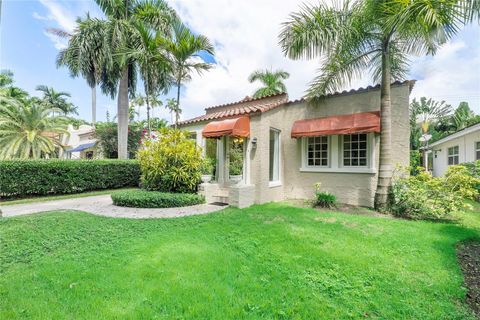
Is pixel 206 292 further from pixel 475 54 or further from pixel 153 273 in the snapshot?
pixel 475 54

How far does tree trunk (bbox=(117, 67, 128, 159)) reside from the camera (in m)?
21.8

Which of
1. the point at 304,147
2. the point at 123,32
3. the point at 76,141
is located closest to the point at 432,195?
the point at 304,147

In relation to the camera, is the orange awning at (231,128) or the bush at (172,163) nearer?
the orange awning at (231,128)

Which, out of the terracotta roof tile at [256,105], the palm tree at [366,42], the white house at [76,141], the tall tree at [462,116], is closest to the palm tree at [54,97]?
the white house at [76,141]

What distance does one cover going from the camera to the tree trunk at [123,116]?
71.5 feet

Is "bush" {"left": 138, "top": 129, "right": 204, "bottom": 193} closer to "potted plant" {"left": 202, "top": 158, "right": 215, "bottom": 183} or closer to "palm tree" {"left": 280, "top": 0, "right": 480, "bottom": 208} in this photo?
"potted plant" {"left": 202, "top": 158, "right": 215, "bottom": 183}

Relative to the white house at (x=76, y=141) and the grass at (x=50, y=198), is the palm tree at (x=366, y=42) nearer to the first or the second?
the grass at (x=50, y=198)

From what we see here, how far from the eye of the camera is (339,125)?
37.0 feet

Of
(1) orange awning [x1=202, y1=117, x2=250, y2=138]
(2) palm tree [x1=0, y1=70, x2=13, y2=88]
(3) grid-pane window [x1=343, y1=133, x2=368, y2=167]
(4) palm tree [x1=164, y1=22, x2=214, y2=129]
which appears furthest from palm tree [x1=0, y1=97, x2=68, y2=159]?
(3) grid-pane window [x1=343, y1=133, x2=368, y2=167]

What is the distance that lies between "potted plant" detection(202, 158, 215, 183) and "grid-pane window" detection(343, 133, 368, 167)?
7605 millimetres

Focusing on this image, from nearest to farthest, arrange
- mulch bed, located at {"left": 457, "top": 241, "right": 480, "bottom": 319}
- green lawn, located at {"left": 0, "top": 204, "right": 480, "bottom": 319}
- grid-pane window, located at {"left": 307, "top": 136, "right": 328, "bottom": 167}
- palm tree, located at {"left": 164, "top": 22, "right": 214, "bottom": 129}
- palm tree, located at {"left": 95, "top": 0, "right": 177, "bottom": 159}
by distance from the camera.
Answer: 1. green lawn, located at {"left": 0, "top": 204, "right": 480, "bottom": 319}
2. mulch bed, located at {"left": 457, "top": 241, "right": 480, "bottom": 319}
3. palm tree, located at {"left": 164, "top": 22, "right": 214, "bottom": 129}
4. grid-pane window, located at {"left": 307, "top": 136, "right": 328, "bottom": 167}
5. palm tree, located at {"left": 95, "top": 0, "right": 177, "bottom": 159}

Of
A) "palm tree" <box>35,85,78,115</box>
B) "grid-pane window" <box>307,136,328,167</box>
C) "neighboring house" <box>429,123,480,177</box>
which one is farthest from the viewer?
"palm tree" <box>35,85,78,115</box>

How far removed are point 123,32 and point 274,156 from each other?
18472 mm

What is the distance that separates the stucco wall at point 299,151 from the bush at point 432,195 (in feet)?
4.77
